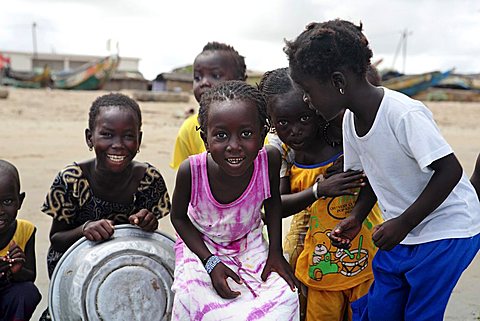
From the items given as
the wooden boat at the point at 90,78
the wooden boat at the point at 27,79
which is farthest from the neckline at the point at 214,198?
the wooden boat at the point at 27,79

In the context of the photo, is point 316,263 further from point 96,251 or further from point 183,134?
point 183,134

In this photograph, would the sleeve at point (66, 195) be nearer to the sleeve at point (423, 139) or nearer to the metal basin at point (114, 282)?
the metal basin at point (114, 282)

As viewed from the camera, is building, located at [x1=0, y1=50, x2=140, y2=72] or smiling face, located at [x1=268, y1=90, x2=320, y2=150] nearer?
smiling face, located at [x1=268, y1=90, x2=320, y2=150]

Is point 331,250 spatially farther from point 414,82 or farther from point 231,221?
point 414,82

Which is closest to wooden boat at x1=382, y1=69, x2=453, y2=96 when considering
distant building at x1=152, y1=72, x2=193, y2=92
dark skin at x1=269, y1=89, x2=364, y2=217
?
distant building at x1=152, y1=72, x2=193, y2=92

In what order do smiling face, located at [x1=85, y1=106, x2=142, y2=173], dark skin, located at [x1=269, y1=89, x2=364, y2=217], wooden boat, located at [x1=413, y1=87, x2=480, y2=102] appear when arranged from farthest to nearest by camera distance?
wooden boat, located at [x1=413, y1=87, x2=480, y2=102]
smiling face, located at [x1=85, y1=106, x2=142, y2=173]
dark skin, located at [x1=269, y1=89, x2=364, y2=217]

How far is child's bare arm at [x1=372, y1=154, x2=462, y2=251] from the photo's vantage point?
1.96m

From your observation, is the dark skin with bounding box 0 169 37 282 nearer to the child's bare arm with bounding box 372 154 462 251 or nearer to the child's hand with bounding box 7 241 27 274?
the child's hand with bounding box 7 241 27 274

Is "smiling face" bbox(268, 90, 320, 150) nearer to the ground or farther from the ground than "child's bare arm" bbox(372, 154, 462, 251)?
farther from the ground

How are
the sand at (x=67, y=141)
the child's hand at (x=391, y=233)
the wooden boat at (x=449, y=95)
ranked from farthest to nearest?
the wooden boat at (x=449, y=95)
the sand at (x=67, y=141)
the child's hand at (x=391, y=233)

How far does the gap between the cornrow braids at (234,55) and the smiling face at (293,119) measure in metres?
0.85

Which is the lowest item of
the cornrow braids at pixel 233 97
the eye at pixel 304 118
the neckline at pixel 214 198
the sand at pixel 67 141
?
the sand at pixel 67 141

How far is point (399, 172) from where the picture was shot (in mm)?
2104

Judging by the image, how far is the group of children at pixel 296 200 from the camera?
2.06 meters
